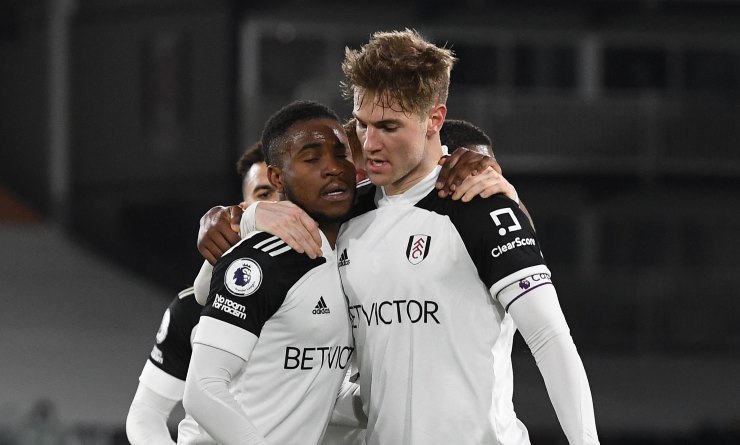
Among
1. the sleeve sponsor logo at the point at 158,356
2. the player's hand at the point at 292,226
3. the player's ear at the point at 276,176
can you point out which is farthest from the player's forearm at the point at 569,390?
the sleeve sponsor logo at the point at 158,356

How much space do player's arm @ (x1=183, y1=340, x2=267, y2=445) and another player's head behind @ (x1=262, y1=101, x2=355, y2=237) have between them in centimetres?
49

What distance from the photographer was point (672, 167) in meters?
18.9

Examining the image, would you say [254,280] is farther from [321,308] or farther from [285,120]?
A: [285,120]

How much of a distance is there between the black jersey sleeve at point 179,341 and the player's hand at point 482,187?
1185mm

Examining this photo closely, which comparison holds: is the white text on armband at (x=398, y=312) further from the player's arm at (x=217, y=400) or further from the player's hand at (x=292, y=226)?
the player's arm at (x=217, y=400)

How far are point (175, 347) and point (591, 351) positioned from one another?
43.5ft

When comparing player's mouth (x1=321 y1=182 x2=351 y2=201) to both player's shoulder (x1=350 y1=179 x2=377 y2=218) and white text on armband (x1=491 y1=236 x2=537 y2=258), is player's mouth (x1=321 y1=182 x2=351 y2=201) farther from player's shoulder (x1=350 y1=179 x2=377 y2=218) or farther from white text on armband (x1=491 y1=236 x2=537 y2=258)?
white text on armband (x1=491 y1=236 x2=537 y2=258)

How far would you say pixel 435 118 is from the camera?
149 inches

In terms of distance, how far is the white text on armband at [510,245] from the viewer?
11.7ft

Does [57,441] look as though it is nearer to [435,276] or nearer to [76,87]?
[435,276]

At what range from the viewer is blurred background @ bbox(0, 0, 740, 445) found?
1752cm

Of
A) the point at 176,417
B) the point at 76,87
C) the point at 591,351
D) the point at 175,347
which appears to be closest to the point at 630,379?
the point at 591,351

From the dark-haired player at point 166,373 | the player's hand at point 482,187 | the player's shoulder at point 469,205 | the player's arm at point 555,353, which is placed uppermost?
the player's hand at point 482,187

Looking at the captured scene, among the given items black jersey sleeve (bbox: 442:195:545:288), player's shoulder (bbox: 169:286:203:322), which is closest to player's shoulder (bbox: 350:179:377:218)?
black jersey sleeve (bbox: 442:195:545:288)
